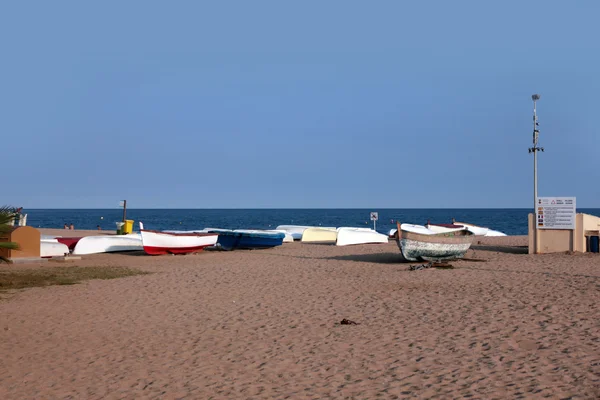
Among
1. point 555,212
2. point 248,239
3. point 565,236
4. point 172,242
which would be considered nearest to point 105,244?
point 172,242

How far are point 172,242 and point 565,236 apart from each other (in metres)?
15.3

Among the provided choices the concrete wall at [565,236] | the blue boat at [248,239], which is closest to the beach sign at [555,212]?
the concrete wall at [565,236]

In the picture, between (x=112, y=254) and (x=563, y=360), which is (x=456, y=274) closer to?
(x=563, y=360)

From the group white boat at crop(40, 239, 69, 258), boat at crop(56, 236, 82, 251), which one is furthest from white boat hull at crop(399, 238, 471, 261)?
boat at crop(56, 236, 82, 251)

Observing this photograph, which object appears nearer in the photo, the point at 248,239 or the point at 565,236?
the point at 565,236

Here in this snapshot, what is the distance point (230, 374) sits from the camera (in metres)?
7.23

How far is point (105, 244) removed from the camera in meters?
25.8

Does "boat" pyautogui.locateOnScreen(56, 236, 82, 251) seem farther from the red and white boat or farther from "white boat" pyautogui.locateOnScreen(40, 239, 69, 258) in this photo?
the red and white boat

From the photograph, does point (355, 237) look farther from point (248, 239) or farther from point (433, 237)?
point (433, 237)

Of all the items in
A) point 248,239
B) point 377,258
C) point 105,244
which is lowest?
point 377,258

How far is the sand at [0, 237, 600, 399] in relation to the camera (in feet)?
21.9

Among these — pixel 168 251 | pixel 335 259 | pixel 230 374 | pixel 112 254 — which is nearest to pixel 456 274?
pixel 335 259

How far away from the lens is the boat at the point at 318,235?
112 ft

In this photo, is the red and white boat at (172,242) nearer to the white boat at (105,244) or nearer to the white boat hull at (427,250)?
the white boat at (105,244)
